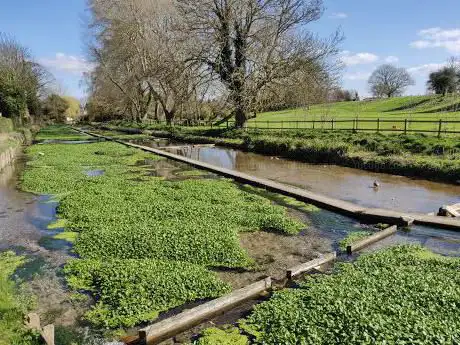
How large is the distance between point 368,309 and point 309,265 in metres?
2.00

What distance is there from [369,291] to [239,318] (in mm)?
1865

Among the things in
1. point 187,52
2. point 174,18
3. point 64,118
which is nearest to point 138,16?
point 174,18

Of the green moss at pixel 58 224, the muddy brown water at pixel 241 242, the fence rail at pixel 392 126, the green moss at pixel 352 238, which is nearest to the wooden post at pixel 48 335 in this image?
the muddy brown water at pixel 241 242

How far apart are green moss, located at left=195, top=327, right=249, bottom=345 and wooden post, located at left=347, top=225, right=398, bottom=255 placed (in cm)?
366

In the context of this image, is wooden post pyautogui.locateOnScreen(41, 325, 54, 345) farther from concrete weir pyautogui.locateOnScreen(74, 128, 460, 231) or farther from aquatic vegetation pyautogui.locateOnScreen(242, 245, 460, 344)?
concrete weir pyautogui.locateOnScreen(74, 128, 460, 231)

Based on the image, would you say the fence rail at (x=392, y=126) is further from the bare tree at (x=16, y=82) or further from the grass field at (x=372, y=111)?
the bare tree at (x=16, y=82)

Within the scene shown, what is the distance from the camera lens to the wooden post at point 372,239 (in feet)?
26.5

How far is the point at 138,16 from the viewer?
140 feet

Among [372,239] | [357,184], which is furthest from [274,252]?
[357,184]

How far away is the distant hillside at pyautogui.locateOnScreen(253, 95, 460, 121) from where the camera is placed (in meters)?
47.3

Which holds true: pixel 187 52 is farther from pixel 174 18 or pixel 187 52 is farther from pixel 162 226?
pixel 162 226

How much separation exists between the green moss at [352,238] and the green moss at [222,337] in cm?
382

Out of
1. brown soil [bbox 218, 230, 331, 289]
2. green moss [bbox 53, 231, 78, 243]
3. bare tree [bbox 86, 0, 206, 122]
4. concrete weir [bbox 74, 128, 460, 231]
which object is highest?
bare tree [bbox 86, 0, 206, 122]

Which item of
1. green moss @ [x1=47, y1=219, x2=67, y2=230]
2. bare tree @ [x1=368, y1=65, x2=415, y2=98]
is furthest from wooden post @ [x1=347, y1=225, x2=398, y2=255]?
bare tree @ [x1=368, y1=65, x2=415, y2=98]
